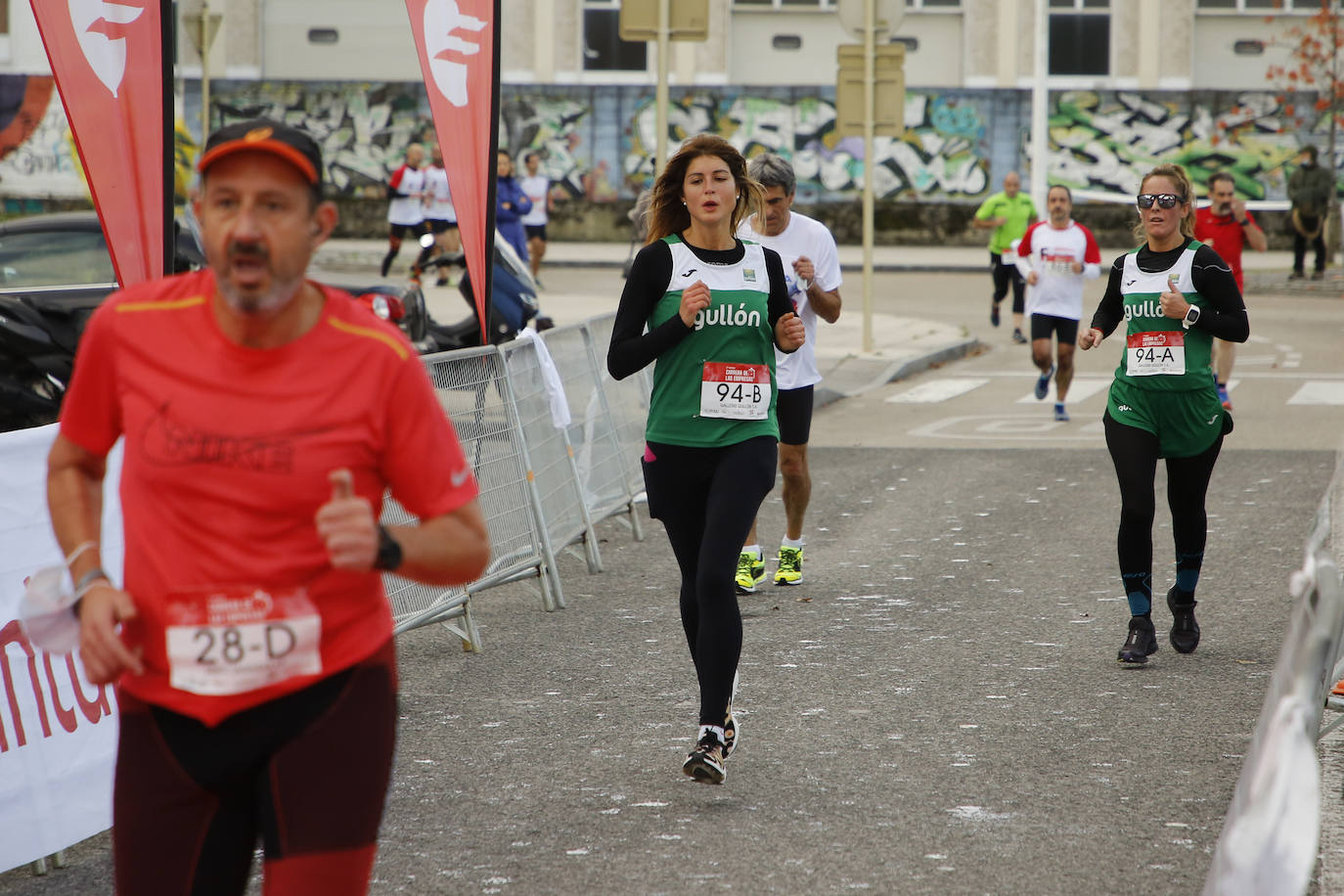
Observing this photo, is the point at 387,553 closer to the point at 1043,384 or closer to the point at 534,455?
the point at 534,455

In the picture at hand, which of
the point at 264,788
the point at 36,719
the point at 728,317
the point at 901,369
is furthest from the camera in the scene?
the point at 901,369

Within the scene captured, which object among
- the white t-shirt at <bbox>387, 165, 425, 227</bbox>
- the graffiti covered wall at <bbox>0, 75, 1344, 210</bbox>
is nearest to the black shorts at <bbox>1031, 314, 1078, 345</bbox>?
the white t-shirt at <bbox>387, 165, 425, 227</bbox>

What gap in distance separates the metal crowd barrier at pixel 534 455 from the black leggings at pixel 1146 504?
2540 mm

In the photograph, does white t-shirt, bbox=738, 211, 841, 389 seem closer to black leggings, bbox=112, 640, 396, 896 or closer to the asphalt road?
the asphalt road

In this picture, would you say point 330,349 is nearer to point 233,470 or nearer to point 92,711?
point 233,470

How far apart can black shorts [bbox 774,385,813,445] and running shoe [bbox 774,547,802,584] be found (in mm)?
569

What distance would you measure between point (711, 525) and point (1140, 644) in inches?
88.1

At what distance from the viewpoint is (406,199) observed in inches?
1009

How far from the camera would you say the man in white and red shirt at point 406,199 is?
25.0 m

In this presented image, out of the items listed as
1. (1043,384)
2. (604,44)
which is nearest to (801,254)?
(1043,384)

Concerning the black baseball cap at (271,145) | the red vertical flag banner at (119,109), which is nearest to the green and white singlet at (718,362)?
the red vertical flag banner at (119,109)

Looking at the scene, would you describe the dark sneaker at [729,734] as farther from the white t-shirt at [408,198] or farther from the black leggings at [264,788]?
the white t-shirt at [408,198]

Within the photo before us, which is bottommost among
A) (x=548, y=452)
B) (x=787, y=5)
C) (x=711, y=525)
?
(x=548, y=452)

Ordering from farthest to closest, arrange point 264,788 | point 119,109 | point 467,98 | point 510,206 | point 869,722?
point 510,206 → point 467,98 → point 119,109 → point 869,722 → point 264,788
